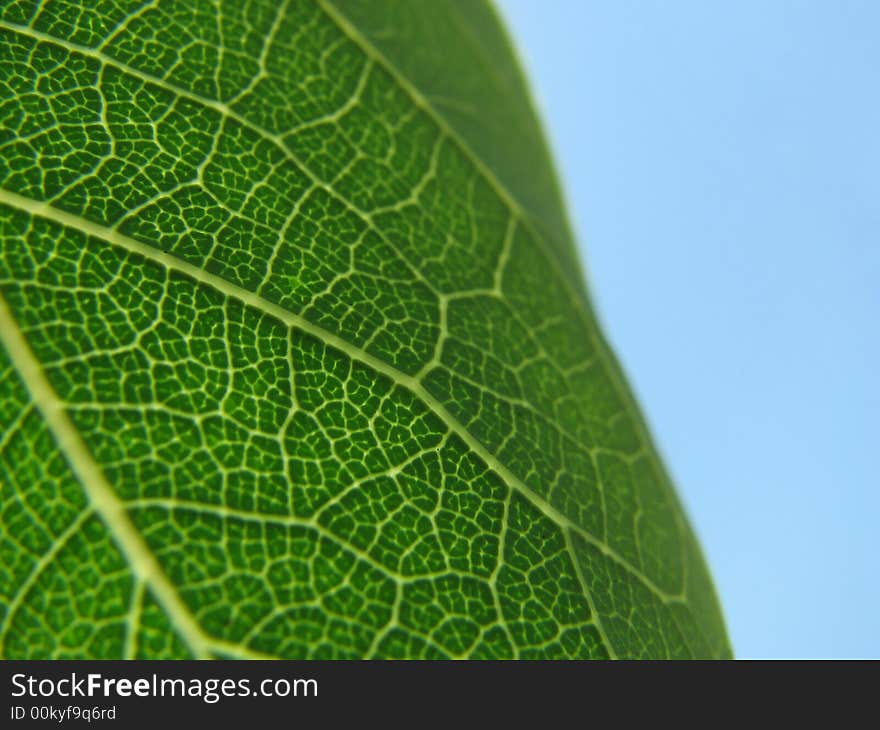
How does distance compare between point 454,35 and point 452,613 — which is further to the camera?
point 454,35

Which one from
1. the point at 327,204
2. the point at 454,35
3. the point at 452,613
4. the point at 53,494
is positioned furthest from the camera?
the point at 454,35

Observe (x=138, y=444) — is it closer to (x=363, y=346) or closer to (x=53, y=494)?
(x=53, y=494)

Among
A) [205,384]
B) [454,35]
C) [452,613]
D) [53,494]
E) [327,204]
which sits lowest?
[452,613]

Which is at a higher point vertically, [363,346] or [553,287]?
[553,287]

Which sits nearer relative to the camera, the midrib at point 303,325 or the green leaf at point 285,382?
the green leaf at point 285,382

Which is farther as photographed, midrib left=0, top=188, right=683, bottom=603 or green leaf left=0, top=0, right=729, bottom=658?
midrib left=0, top=188, right=683, bottom=603
